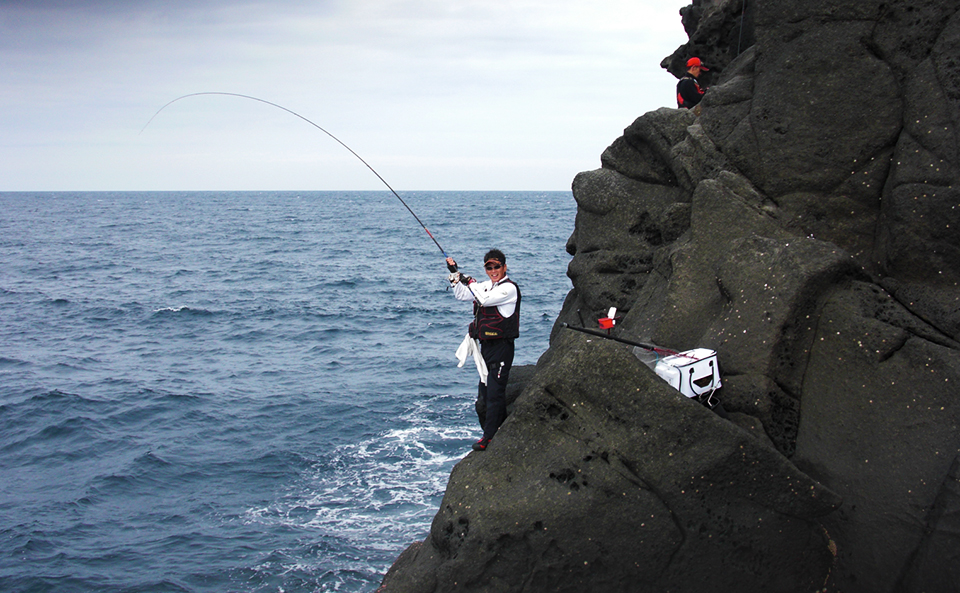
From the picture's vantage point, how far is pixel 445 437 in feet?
54.2

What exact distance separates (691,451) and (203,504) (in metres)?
11.4

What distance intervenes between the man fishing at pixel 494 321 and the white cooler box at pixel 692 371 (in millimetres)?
1667

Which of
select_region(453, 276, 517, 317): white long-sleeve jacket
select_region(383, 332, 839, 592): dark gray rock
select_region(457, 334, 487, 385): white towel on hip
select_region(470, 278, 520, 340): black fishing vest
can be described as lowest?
select_region(383, 332, 839, 592): dark gray rock

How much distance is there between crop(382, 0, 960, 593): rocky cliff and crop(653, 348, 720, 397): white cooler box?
24cm

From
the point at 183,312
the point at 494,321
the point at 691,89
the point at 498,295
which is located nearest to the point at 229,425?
the point at 494,321

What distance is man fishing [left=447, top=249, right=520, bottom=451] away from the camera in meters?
7.30

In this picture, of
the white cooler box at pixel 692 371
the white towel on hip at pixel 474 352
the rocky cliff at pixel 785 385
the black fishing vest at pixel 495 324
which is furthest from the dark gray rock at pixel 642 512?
the white towel on hip at pixel 474 352

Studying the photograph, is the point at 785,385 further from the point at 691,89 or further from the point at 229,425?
the point at 229,425

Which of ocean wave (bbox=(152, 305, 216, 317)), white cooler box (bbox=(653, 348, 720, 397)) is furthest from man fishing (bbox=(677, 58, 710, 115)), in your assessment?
ocean wave (bbox=(152, 305, 216, 317))

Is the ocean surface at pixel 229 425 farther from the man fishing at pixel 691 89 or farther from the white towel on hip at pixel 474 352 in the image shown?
the man fishing at pixel 691 89

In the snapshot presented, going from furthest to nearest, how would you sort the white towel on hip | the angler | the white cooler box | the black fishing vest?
the angler, the white towel on hip, the black fishing vest, the white cooler box

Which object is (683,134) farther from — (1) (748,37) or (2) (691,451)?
(2) (691,451)

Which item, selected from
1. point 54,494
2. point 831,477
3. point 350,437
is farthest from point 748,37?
point 54,494

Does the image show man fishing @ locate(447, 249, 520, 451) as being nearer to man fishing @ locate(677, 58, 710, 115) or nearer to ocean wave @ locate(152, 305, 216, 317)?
man fishing @ locate(677, 58, 710, 115)
